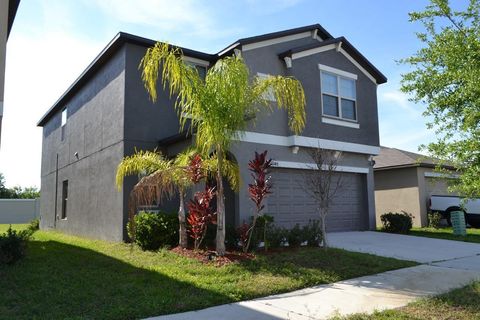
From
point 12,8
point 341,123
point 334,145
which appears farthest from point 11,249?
point 341,123

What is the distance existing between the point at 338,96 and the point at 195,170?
8283mm

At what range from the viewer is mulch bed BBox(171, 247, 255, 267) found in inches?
372

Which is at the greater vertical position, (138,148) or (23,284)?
(138,148)

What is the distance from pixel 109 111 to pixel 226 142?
742 centimetres

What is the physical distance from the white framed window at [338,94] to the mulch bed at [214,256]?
7.68 metres

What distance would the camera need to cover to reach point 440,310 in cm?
628

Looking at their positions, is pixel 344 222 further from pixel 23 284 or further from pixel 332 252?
pixel 23 284

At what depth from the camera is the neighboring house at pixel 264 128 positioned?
14.1 m

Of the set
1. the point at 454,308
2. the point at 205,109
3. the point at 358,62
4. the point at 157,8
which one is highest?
the point at 358,62

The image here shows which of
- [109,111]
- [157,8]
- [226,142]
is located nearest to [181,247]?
[226,142]

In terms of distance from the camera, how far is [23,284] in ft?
25.4

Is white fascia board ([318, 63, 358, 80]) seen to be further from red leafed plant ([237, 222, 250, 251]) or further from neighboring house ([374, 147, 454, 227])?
red leafed plant ([237, 222, 250, 251])

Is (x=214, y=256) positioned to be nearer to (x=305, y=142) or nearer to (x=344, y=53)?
(x=305, y=142)

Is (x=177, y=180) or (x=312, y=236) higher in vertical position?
(x=177, y=180)
